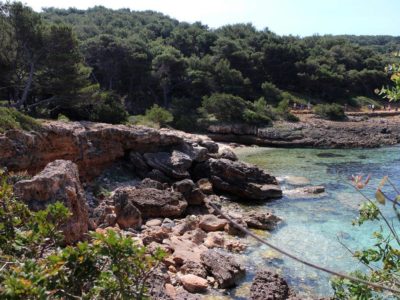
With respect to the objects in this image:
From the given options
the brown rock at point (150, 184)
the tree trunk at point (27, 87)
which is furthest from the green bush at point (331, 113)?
the tree trunk at point (27, 87)

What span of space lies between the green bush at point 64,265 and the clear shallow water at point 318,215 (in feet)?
8.49

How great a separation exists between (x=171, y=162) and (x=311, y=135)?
82.5 ft

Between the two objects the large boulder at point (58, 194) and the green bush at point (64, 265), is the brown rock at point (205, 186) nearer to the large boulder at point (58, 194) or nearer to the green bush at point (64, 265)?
the large boulder at point (58, 194)

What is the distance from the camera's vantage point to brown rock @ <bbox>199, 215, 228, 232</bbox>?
18016 millimetres

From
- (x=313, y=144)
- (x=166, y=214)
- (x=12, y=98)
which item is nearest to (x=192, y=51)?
(x=313, y=144)

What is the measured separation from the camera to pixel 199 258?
14.5 metres

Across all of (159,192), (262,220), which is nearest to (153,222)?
(159,192)

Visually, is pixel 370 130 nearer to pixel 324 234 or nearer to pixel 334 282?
pixel 324 234

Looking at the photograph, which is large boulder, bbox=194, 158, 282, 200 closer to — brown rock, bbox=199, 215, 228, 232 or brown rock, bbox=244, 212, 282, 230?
brown rock, bbox=244, 212, 282, 230

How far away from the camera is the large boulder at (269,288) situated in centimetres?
1195

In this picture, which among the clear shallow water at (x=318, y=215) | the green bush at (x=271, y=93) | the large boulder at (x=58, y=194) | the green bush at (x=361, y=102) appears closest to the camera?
the large boulder at (x=58, y=194)

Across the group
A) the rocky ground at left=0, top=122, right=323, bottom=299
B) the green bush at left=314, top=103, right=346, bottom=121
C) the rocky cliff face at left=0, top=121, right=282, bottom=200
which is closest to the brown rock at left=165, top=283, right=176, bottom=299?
the rocky ground at left=0, top=122, right=323, bottom=299

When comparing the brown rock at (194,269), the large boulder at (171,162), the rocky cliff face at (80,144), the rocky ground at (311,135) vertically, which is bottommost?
the rocky ground at (311,135)

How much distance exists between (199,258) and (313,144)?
32.0 m
